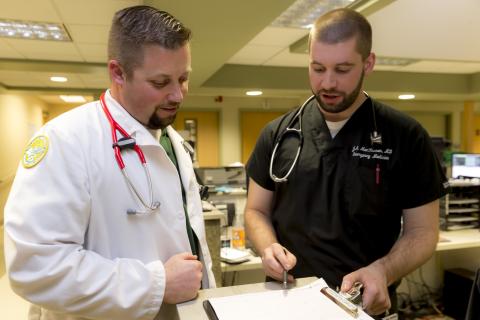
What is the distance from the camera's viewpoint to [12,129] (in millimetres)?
6969

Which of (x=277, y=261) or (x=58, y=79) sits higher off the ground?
(x=58, y=79)

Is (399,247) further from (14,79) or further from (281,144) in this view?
(14,79)

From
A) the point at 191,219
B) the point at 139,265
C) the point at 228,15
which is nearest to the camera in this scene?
the point at 139,265

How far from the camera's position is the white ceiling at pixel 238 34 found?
2.53 metres

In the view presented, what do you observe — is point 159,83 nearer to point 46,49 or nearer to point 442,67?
point 46,49

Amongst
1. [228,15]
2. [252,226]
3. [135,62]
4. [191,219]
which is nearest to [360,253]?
[252,226]

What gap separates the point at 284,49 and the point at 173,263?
3.70 meters

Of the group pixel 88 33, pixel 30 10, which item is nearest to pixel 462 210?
pixel 88 33

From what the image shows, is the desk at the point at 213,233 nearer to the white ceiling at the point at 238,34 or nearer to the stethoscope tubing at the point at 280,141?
the stethoscope tubing at the point at 280,141

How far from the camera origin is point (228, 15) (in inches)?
93.2

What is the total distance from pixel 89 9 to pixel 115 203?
2.42 m

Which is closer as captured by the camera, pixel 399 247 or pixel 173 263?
pixel 173 263

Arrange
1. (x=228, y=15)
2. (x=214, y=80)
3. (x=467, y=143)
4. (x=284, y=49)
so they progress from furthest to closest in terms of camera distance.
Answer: (x=467, y=143) → (x=214, y=80) → (x=284, y=49) → (x=228, y=15)

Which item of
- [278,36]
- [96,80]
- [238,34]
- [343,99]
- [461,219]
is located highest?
[278,36]
